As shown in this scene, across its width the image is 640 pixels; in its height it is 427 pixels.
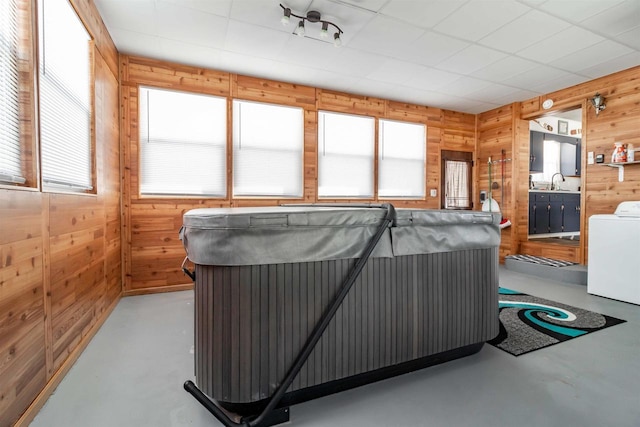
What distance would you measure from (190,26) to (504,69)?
393 centimetres

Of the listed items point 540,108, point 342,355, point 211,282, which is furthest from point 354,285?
point 540,108

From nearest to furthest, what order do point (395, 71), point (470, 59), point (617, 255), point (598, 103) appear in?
point (617, 255) → point (470, 59) → point (395, 71) → point (598, 103)

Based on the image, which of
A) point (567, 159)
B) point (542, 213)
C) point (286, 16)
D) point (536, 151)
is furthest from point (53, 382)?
point (567, 159)

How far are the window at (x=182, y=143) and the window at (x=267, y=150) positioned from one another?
8.5 inches

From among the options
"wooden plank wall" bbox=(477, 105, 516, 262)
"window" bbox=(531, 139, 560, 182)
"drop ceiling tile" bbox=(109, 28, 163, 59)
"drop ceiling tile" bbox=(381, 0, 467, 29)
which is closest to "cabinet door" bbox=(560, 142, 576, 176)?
"window" bbox=(531, 139, 560, 182)

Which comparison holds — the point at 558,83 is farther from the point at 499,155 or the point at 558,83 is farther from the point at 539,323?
the point at 539,323

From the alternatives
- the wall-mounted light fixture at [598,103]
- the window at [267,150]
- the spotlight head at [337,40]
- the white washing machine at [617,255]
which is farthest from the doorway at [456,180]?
the spotlight head at [337,40]

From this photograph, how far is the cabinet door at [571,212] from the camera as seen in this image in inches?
258

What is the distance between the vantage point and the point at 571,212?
6.66 metres

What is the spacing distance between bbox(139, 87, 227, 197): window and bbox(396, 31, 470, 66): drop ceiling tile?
8.16 ft

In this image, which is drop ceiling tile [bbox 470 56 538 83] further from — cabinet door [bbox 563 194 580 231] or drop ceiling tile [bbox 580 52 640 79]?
cabinet door [bbox 563 194 580 231]

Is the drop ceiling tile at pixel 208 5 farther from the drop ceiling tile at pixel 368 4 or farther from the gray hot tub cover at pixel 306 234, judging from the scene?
the gray hot tub cover at pixel 306 234

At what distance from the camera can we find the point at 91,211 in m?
2.59

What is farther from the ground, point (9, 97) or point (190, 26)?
point (190, 26)
